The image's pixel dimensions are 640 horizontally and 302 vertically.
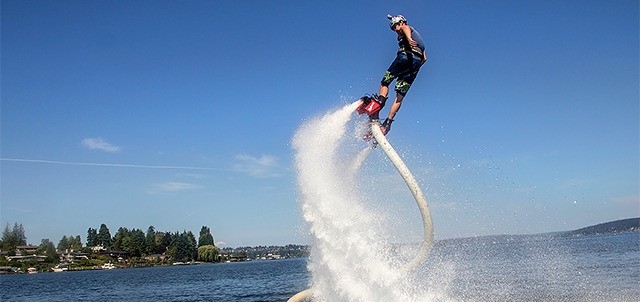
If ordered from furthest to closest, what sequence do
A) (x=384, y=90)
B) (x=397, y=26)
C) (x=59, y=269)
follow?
(x=59, y=269)
(x=384, y=90)
(x=397, y=26)

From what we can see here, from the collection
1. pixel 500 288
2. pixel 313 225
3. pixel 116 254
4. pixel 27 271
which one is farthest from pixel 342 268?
pixel 116 254

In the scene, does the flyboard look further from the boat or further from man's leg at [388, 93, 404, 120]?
the boat

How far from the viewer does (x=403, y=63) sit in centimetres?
1230

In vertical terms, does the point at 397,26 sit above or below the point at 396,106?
above

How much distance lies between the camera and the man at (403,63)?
1203cm

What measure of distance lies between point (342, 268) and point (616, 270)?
25.2 metres

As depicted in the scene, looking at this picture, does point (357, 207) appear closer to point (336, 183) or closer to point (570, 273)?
point (336, 183)

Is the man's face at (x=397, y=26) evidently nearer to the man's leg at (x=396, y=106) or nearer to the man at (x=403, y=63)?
the man at (x=403, y=63)

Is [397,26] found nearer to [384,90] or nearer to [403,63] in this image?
[403,63]

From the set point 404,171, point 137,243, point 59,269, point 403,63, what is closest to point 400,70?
point 403,63

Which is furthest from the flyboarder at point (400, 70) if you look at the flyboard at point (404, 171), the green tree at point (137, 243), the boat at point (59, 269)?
the green tree at point (137, 243)

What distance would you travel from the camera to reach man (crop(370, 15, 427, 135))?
39.5 ft

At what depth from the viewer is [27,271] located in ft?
552

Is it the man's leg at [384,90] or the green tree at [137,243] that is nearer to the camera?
the man's leg at [384,90]
